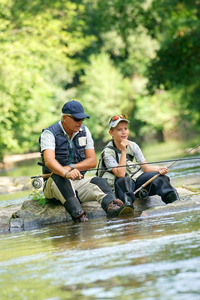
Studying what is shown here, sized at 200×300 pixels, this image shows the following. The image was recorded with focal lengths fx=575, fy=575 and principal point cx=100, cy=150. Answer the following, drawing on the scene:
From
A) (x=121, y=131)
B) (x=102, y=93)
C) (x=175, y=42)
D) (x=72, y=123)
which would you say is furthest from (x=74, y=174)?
(x=102, y=93)

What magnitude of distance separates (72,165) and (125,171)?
0.67 m

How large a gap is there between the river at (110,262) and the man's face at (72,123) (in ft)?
4.38

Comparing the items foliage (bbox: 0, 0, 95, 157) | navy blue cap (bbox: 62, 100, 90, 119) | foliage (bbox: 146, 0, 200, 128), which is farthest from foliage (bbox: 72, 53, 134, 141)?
navy blue cap (bbox: 62, 100, 90, 119)

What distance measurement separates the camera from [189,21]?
2314cm

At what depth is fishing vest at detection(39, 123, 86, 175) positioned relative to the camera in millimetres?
6781

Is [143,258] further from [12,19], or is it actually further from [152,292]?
[12,19]

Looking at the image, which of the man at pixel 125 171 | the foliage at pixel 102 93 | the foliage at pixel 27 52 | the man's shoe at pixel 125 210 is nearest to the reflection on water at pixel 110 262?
the man's shoe at pixel 125 210

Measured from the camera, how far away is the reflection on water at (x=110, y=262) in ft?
10.2

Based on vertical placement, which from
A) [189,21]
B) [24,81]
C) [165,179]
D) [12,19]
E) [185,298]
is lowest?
[185,298]

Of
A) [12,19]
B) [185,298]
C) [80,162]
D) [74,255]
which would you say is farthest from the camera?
[12,19]

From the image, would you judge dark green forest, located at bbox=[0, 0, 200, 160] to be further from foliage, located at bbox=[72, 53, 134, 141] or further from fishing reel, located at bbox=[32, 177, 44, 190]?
foliage, located at bbox=[72, 53, 134, 141]

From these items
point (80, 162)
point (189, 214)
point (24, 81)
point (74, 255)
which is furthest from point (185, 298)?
point (24, 81)

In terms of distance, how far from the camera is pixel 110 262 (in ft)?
12.6

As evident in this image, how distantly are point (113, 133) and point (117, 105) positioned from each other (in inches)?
1852
